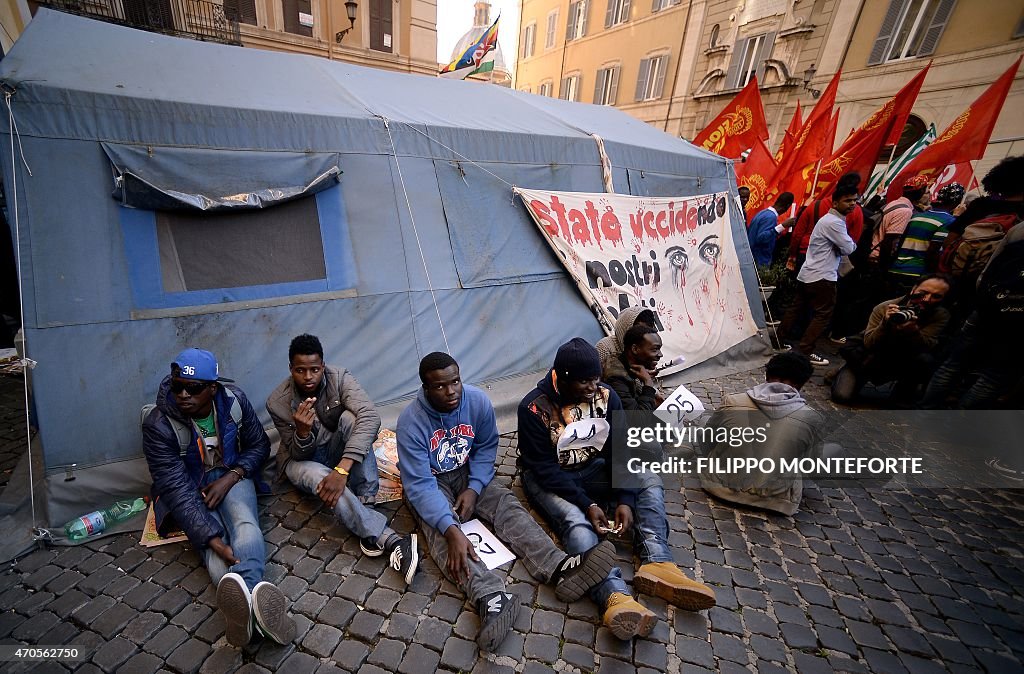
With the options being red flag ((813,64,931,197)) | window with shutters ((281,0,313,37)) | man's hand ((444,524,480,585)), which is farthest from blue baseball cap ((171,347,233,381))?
window with shutters ((281,0,313,37))

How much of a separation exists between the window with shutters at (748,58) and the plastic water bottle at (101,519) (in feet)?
62.9

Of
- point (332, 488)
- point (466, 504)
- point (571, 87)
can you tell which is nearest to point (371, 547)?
point (332, 488)

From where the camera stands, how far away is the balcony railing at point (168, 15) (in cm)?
809

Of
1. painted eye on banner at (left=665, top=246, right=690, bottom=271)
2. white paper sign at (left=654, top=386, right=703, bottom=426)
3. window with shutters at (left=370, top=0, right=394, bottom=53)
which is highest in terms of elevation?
window with shutters at (left=370, top=0, right=394, bottom=53)

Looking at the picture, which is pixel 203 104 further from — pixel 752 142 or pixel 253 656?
pixel 752 142

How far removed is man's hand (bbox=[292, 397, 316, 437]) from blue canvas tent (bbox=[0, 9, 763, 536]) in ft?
2.96

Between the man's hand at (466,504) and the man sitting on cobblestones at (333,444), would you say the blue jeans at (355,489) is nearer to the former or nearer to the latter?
the man sitting on cobblestones at (333,444)

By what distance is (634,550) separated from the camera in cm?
270

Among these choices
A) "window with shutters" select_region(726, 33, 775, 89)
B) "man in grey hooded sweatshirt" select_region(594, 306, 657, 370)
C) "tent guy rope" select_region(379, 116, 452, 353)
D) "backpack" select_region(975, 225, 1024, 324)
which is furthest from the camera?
"window with shutters" select_region(726, 33, 775, 89)

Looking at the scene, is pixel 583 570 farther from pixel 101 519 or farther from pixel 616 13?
pixel 616 13

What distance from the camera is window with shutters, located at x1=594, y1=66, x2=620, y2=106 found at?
2067 centimetres

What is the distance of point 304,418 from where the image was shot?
8.83 ft

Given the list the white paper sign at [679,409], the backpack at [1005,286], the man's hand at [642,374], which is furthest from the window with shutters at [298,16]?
the backpack at [1005,286]

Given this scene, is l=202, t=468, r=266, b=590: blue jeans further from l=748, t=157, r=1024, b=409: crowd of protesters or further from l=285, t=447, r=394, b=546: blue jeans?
l=748, t=157, r=1024, b=409: crowd of protesters
